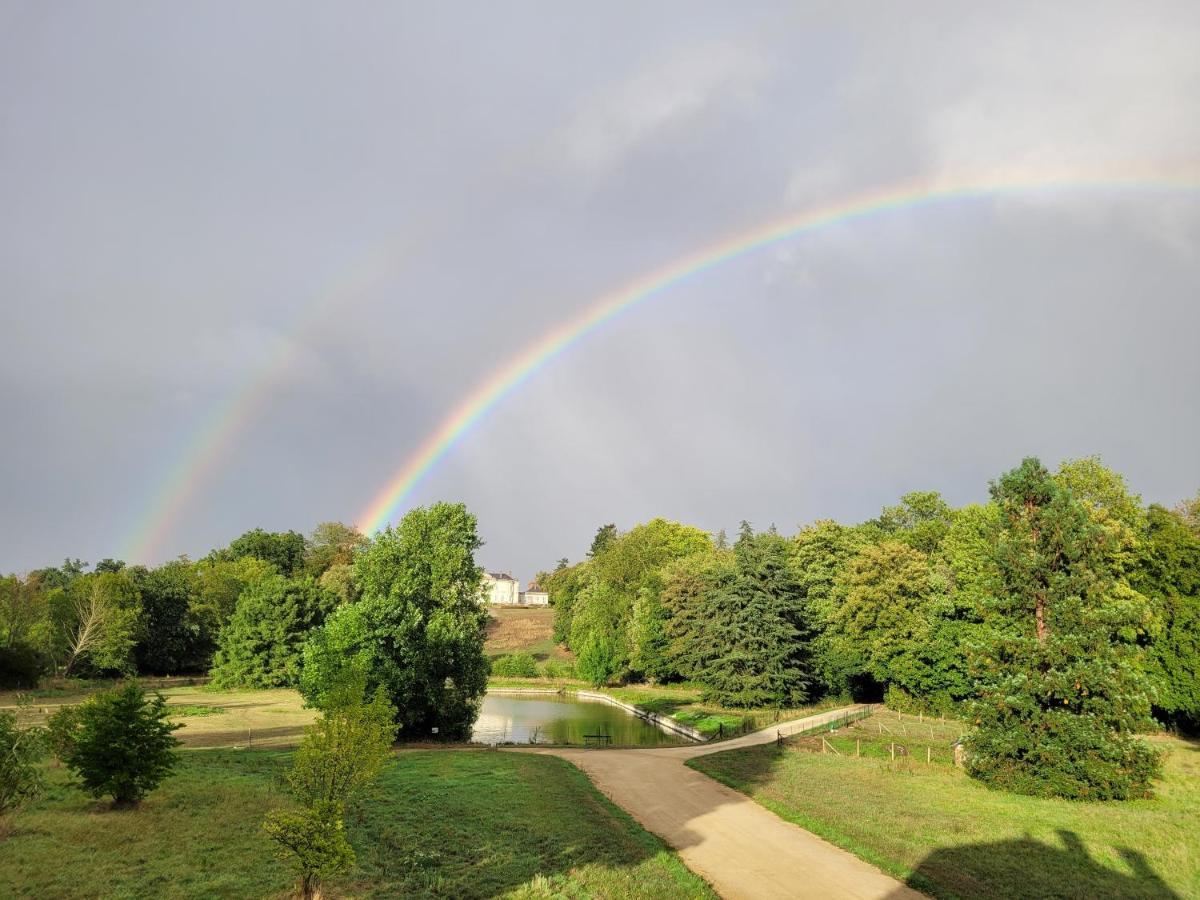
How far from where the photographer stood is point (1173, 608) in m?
36.9

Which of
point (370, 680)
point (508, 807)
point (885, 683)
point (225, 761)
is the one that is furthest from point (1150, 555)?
point (225, 761)

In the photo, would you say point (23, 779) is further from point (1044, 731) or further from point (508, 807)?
point (1044, 731)

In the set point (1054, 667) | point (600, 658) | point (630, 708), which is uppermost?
point (1054, 667)

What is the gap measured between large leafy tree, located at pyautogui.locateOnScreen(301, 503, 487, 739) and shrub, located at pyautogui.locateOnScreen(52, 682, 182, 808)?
Result: 11503mm

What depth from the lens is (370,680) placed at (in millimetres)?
30391

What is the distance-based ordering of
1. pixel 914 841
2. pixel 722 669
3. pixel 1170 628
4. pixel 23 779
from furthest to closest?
pixel 722 669
pixel 1170 628
pixel 914 841
pixel 23 779

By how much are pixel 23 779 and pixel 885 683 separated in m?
52.7

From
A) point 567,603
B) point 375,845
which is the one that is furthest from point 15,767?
point 567,603

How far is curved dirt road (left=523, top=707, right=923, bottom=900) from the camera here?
13.1m

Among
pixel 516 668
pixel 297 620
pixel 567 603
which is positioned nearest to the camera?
pixel 297 620

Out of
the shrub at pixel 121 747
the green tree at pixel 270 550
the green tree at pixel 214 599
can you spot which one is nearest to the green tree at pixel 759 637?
the shrub at pixel 121 747

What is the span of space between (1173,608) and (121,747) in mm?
47120

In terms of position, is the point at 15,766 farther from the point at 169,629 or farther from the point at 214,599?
the point at 214,599

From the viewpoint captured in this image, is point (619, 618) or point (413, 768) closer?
point (413, 768)
